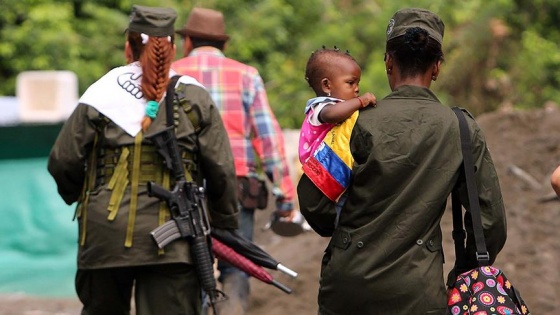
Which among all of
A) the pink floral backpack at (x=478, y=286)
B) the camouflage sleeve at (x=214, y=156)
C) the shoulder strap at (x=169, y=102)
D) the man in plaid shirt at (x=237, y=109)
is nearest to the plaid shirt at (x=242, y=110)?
the man in plaid shirt at (x=237, y=109)

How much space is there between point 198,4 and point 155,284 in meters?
11.2

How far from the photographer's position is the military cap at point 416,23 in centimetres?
409

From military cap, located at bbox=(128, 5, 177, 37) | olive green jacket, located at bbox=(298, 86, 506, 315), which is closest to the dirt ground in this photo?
military cap, located at bbox=(128, 5, 177, 37)

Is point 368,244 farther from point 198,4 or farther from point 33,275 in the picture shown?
point 198,4

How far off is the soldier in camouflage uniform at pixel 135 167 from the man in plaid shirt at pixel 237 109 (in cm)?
133

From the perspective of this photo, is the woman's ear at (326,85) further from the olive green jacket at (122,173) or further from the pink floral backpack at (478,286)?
the olive green jacket at (122,173)

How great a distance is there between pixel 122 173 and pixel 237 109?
1667 millimetres

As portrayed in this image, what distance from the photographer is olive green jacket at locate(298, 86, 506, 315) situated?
4031 mm

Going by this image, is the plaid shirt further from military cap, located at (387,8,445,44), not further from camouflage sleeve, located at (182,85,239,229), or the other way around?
military cap, located at (387,8,445,44)

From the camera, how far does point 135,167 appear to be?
5.01 m

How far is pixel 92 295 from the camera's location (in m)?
5.16

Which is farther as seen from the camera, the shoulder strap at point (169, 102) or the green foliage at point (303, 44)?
the green foliage at point (303, 44)

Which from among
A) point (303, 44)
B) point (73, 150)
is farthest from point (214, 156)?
point (303, 44)

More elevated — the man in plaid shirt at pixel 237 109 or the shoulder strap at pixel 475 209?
the shoulder strap at pixel 475 209
